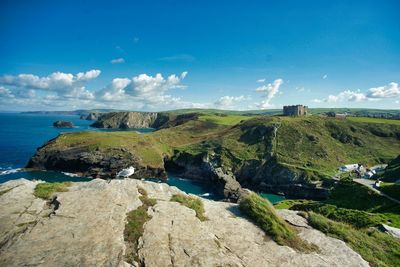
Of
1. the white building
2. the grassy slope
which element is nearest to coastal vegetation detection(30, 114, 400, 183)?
the grassy slope

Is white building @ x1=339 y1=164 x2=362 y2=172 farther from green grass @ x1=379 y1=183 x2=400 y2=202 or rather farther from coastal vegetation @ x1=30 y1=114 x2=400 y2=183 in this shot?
green grass @ x1=379 y1=183 x2=400 y2=202

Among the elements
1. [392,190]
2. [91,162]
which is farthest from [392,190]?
[91,162]

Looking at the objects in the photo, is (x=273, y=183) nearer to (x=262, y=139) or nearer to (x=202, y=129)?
(x=262, y=139)

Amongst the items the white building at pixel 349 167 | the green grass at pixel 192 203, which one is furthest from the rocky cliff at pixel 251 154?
the green grass at pixel 192 203

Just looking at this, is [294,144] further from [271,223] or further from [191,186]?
[271,223]

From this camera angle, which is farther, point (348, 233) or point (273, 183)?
point (273, 183)

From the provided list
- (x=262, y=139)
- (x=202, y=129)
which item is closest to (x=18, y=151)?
(x=202, y=129)
